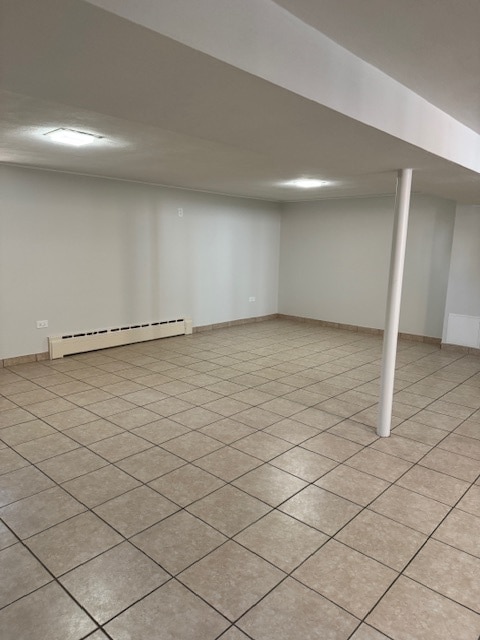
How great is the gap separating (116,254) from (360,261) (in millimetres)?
4146

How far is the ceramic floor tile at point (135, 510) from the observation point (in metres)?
2.37

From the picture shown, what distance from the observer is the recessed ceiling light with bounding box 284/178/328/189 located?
5.28 meters

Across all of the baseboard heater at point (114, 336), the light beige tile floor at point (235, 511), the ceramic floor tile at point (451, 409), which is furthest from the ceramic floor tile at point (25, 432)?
the ceramic floor tile at point (451, 409)

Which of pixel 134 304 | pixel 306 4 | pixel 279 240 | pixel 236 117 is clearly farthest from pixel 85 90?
pixel 279 240

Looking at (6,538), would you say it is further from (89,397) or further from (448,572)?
(448,572)

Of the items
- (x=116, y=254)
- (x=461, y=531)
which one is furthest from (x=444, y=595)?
(x=116, y=254)

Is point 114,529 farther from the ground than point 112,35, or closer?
closer

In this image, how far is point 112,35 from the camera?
1.35 metres

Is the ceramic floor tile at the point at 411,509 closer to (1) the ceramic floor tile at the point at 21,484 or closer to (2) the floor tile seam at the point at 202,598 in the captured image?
(2) the floor tile seam at the point at 202,598

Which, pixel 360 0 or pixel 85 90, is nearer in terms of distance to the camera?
pixel 360 0

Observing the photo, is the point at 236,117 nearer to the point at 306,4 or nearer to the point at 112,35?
the point at 306,4

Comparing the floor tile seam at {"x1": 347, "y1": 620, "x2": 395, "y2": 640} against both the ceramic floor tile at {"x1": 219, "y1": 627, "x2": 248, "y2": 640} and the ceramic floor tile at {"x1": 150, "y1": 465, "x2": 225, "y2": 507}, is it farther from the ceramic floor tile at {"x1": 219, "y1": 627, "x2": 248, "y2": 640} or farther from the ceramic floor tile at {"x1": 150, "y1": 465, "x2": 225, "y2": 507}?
the ceramic floor tile at {"x1": 150, "y1": 465, "x2": 225, "y2": 507}

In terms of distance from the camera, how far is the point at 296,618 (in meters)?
1.80

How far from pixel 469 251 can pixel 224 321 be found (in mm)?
4100
